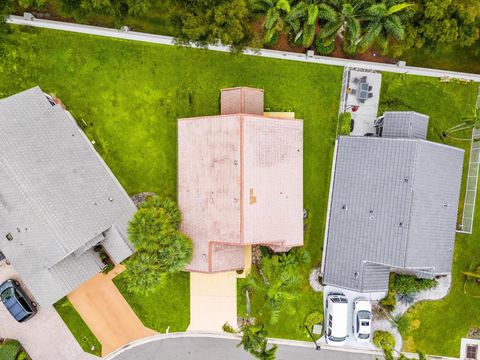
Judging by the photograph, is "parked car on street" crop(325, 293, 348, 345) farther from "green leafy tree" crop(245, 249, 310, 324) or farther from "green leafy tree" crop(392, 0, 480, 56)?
"green leafy tree" crop(392, 0, 480, 56)

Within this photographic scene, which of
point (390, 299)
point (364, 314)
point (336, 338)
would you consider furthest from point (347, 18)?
point (336, 338)

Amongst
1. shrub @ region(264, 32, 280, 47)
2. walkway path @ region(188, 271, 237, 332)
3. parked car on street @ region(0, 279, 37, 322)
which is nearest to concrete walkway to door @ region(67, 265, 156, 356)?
parked car on street @ region(0, 279, 37, 322)

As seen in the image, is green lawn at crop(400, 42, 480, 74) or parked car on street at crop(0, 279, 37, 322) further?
green lawn at crop(400, 42, 480, 74)

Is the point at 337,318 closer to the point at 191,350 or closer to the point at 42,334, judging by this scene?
the point at 191,350

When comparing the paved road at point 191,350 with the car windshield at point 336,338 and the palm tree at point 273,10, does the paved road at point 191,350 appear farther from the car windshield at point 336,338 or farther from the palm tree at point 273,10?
the palm tree at point 273,10

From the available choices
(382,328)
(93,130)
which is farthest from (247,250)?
(93,130)

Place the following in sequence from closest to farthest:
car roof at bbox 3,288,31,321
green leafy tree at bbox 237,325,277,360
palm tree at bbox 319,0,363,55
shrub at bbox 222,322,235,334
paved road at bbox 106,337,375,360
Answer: green leafy tree at bbox 237,325,277,360 < palm tree at bbox 319,0,363,55 < car roof at bbox 3,288,31,321 < shrub at bbox 222,322,235,334 < paved road at bbox 106,337,375,360

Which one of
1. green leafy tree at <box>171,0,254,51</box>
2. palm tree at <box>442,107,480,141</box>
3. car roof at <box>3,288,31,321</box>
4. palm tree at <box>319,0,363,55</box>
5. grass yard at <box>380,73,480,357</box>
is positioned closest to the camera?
green leafy tree at <box>171,0,254,51</box>
